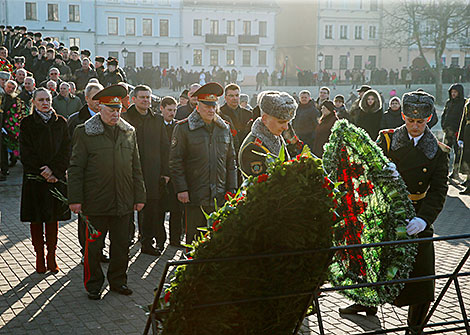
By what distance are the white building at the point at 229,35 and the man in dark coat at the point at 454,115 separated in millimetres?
57802

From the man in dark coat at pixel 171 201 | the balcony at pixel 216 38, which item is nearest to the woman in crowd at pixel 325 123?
the man in dark coat at pixel 171 201

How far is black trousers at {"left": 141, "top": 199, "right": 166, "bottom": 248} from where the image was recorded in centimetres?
850

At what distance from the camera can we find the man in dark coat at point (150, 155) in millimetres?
8305

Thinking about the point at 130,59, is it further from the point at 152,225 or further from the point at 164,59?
the point at 152,225

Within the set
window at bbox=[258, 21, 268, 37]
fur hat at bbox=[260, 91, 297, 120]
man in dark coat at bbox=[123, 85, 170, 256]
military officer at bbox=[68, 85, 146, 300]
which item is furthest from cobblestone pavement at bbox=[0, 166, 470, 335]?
window at bbox=[258, 21, 268, 37]

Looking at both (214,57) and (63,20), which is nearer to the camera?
(63,20)

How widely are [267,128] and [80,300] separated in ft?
9.06

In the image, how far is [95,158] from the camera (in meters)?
6.38

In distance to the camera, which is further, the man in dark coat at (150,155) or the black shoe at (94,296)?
the man in dark coat at (150,155)

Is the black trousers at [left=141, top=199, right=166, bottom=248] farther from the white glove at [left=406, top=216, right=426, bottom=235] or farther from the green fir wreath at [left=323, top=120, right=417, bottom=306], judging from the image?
the white glove at [left=406, top=216, right=426, bottom=235]

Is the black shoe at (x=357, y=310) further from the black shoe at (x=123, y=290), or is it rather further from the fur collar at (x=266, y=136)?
the black shoe at (x=123, y=290)

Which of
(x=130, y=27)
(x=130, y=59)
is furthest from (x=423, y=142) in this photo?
(x=130, y=27)

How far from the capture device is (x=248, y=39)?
73.8m

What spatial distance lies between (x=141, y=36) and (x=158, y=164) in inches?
2516
